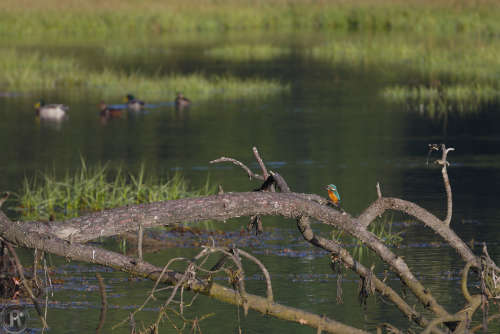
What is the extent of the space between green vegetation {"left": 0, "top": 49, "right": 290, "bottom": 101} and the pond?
0.62 meters

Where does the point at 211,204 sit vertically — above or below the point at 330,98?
above

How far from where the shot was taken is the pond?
38.2 ft

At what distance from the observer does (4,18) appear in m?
56.4

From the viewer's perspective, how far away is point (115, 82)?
3584cm

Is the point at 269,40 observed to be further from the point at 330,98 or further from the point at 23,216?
the point at 23,216

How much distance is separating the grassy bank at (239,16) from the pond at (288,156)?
533 inches

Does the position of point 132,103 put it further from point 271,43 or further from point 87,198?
point 271,43

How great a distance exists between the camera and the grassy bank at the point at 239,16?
56.4m

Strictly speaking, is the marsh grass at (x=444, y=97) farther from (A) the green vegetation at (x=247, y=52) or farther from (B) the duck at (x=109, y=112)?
(A) the green vegetation at (x=247, y=52)

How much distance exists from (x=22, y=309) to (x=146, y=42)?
142ft

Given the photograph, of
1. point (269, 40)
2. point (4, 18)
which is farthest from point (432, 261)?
point (4, 18)

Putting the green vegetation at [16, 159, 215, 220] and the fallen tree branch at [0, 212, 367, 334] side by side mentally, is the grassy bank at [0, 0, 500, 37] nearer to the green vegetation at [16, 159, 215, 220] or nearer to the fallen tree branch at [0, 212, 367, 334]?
the green vegetation at [16, 159, 215, 220]

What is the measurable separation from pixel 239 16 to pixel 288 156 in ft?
134

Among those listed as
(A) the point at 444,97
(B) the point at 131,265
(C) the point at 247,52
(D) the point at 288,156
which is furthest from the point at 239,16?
(B) the point at 131,265
